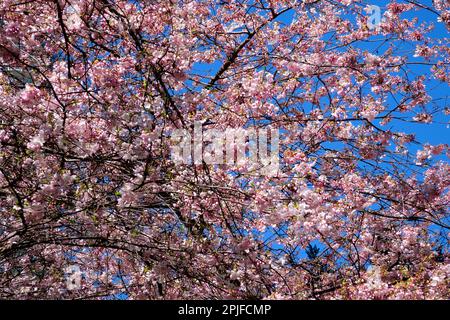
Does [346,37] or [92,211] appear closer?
[92,211]

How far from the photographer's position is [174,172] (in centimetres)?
521

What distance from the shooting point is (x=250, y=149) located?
5816 mm

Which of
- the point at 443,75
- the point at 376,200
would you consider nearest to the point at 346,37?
the point at 443,75

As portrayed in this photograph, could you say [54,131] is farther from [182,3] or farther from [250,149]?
[182,3]

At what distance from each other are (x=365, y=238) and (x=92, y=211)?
3269 millimetres

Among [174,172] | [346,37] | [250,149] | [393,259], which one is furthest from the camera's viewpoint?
[346,37]

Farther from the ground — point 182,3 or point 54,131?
point 182,3

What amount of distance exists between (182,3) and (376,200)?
330 cm

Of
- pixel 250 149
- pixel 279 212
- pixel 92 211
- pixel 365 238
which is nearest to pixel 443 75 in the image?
pixel 365 238
